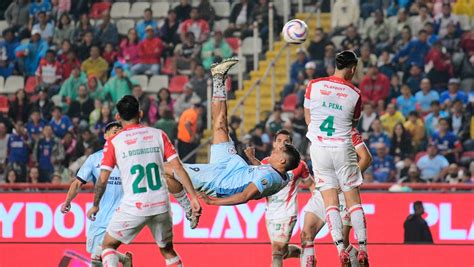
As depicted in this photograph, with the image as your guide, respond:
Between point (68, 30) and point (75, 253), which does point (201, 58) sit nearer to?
point (68, 30)

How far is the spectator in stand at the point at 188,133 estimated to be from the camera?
2438cm

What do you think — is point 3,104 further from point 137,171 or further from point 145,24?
point 137,171

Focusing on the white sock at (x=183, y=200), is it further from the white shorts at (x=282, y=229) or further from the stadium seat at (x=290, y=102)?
the stadium seat at (x=290, y=102)

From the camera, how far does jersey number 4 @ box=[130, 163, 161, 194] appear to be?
1355 cm

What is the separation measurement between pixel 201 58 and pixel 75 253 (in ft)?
26.4

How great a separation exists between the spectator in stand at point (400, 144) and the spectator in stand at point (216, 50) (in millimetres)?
4450

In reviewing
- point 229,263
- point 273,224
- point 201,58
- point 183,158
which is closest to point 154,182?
point 273,224

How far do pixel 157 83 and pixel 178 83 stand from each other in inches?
18.1

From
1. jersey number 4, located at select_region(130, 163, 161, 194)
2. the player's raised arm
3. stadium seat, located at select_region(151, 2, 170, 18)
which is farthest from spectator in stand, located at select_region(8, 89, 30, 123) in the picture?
jersey number 4, located at select_region(130, 163, 161, 194)

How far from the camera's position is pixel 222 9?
28.0 metres

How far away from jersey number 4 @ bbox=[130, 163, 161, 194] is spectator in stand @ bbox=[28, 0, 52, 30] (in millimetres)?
15326

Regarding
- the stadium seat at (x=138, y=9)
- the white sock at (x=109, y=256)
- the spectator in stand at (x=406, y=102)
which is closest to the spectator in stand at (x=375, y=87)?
the spectator in stand at (x=406, y=102)

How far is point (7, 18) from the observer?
94.3 feet

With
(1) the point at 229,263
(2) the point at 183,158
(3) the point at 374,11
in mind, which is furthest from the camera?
(3) the point at 374,11
